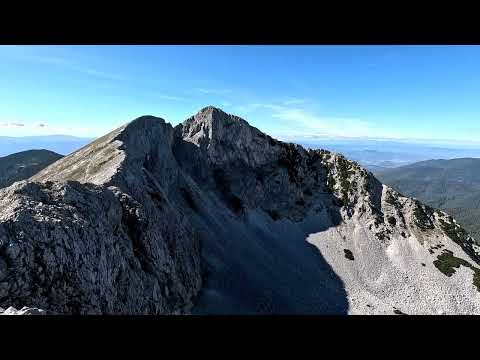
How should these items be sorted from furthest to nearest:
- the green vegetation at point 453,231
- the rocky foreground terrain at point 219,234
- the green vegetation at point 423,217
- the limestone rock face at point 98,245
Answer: the green vegetation at point 423,217 < the green vegetation at point 453,231 < the rocky foreground terrain at point 219,234 < the limestone rock face at point 98,245

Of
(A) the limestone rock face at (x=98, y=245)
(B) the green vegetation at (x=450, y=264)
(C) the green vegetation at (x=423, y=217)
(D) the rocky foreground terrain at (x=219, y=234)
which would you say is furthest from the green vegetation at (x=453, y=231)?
(A) the limestone rock face at (x=98, y=245)

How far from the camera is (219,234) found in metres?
73.2

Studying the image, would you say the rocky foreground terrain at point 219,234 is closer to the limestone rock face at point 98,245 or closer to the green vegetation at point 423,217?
the limestone rock face at point 98,245

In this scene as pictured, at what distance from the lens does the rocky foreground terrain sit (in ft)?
94.7

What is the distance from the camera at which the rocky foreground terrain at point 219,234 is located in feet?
94.7

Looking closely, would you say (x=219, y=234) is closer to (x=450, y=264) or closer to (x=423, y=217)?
(x=450, y=264)

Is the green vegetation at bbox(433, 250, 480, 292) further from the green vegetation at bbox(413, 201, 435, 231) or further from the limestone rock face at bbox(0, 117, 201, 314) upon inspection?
the limestone rock face at bbox(0, 117, 201, 314)

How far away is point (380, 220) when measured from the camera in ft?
320

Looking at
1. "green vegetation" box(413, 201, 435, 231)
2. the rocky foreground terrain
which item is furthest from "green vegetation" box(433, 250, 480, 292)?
"green vegetation" box(413, 201, 435, 231)

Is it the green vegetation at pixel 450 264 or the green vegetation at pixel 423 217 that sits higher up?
the green vegetation at pixel 423 217

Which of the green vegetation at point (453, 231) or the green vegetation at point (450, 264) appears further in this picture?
the green vegetation at point (453, 231)
